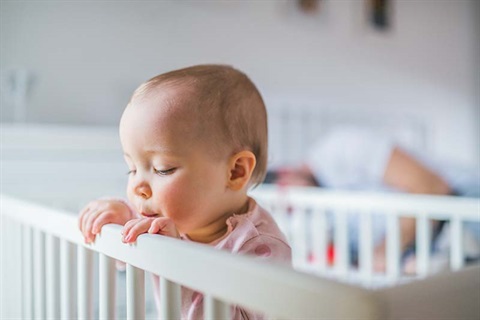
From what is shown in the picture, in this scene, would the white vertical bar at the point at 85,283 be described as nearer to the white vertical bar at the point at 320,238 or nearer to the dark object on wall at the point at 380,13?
the white vertical bar at the point at 320,238

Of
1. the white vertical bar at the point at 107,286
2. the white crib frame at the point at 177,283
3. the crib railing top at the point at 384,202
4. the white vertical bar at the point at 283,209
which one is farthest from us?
the white vertical bar at the point at 283,209

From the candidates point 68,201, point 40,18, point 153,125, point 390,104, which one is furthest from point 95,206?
point 390,104

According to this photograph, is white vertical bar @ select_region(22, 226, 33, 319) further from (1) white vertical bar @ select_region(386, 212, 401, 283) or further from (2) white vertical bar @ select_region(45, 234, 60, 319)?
(1) white vertical bar @ select_region(386, 212, 401, 283)

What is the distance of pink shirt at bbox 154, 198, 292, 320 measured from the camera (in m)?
0.47

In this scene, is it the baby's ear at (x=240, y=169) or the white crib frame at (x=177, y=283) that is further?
the baby's ear at (x=240, y=169)

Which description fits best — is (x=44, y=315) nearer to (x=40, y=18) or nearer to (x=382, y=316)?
(x=382, y=316)

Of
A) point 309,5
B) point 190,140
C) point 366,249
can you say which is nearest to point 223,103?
point 190,140

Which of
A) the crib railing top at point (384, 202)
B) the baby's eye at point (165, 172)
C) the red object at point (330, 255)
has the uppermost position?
the baby's eye at point (165, 172)

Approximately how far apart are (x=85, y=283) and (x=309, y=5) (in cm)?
180

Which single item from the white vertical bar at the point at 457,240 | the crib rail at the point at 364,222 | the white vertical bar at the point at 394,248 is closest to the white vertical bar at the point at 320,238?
the crib rail at the point at 364,222

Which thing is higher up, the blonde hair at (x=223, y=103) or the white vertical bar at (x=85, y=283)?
the blonde hair at (x=223, y=103)

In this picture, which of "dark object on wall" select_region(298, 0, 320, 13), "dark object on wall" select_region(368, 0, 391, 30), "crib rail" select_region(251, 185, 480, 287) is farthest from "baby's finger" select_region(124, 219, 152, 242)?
"dark object on wall" select_region(368, 0, 391, 30)

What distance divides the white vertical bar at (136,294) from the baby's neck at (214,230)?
0.15 meters

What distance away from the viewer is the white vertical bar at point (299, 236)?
4.44 ft
